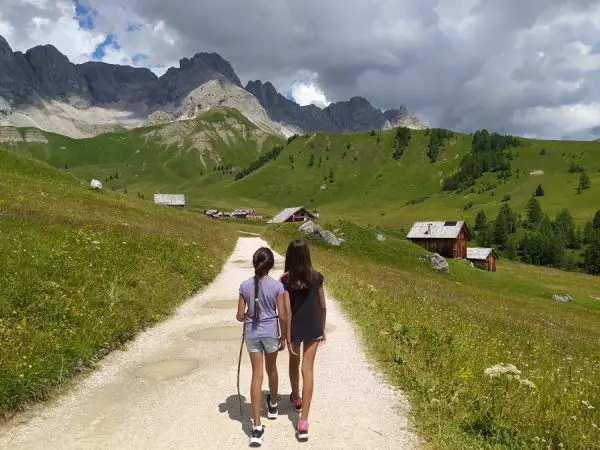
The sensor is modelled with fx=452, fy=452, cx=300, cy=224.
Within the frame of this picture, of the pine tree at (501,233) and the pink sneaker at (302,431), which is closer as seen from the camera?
the pink sneaker at (302,431)

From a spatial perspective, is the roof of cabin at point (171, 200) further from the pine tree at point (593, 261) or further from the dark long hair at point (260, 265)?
the dark long hair at point (260, 265)

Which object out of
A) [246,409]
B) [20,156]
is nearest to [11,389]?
[246,409]

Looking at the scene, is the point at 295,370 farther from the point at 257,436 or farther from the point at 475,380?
the point at 475,380

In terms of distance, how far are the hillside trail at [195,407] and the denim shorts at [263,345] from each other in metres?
1.27

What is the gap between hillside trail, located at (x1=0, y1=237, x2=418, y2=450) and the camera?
688 centimetres

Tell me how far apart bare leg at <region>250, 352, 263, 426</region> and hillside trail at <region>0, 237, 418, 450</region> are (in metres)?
0.43

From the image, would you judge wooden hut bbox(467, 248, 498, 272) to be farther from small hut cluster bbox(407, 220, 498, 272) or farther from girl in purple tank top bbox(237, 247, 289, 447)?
girl in purple tank top bbox(237, 247, 289, 447)

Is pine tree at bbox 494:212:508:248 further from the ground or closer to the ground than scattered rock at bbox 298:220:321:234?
closer to the ground

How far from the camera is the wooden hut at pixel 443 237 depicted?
309ft

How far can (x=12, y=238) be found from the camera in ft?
51.2

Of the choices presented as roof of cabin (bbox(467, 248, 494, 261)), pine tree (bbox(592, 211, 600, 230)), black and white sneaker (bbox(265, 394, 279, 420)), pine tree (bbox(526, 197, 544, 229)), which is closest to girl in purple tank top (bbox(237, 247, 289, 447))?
black and white sneaker (bbox(265, 394, 279, 420))

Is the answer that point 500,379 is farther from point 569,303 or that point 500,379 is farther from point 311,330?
point 569,303

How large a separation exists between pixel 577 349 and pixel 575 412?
1336cm

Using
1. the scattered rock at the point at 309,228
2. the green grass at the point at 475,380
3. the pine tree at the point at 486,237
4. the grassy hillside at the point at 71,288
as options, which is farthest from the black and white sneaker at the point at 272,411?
the pine tree at the point at 486,237
